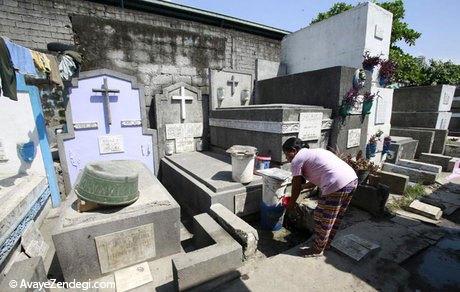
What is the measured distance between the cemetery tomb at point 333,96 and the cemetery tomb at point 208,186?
2.89m

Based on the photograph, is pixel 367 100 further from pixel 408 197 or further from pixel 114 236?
pixel 114 236

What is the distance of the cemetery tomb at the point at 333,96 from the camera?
19.9 ft

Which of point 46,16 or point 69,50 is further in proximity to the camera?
point 46,16

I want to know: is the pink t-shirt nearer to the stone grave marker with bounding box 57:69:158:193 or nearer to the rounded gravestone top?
the rounded gravestone top

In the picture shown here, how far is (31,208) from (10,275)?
2361 mm

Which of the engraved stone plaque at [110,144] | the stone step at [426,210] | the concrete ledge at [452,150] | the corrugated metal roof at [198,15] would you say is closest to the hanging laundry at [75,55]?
the engraved stone plaque at [110,144]

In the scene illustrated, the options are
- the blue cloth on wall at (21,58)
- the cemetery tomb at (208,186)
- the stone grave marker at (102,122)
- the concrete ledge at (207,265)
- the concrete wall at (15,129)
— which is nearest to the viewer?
the concrete ledge at (207,265)

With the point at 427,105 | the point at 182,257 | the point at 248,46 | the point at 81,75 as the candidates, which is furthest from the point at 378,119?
the point at 81,75

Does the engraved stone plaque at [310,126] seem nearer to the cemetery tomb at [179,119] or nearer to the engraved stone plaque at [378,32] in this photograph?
the cemetery tomb at [179,119]

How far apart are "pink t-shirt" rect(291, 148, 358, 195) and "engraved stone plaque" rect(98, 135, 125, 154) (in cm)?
530

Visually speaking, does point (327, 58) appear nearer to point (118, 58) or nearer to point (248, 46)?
point (248, 46)

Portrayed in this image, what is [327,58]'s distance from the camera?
28.7 feet

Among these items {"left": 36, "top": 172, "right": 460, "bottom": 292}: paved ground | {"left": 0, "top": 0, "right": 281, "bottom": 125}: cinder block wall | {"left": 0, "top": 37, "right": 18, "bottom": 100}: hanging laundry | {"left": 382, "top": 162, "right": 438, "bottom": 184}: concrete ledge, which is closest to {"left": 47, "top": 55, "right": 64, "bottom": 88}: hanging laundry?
{"left": 0, "top": 37, "right": 18, "bottom": 100}: hanging laundry

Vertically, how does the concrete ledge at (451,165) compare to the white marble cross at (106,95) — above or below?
below
